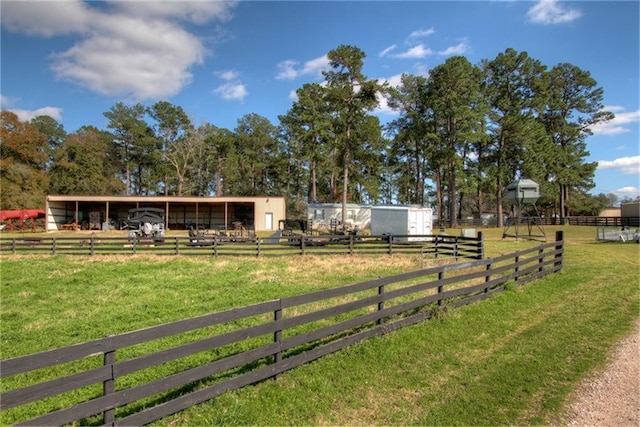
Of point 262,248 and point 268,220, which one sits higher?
point 268,220

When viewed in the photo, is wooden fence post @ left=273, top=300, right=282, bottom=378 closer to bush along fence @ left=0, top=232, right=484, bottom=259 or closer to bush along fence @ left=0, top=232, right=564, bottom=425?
bush along fence @ left=0, top=232, right=564, bottom=425

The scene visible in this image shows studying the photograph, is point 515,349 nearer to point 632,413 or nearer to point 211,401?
point 632,413

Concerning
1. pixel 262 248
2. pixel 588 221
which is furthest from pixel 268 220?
pixel 588 221

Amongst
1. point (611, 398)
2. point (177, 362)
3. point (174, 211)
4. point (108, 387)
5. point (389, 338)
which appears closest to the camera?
point (108, 387)

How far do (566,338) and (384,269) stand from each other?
24.6 feet

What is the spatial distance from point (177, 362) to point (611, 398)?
5349mm

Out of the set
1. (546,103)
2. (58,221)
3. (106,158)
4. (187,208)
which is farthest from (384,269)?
(106,158)

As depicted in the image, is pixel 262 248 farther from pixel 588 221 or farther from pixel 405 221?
pixel 588 221

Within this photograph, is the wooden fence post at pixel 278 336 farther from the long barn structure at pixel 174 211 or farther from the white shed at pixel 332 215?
the white shed at pixel 332 215

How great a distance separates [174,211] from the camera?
4009 centimetres

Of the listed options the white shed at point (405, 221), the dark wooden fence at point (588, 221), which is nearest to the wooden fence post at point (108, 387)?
the white shed at point (405, 221)

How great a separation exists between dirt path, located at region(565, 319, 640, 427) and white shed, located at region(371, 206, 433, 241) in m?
20.6

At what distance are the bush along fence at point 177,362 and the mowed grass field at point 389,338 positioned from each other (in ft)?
0.67

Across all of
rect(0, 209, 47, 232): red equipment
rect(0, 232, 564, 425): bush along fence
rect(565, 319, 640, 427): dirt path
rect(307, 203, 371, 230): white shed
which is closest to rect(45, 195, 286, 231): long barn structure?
rect(0, 209, 47, 232): red equipment
